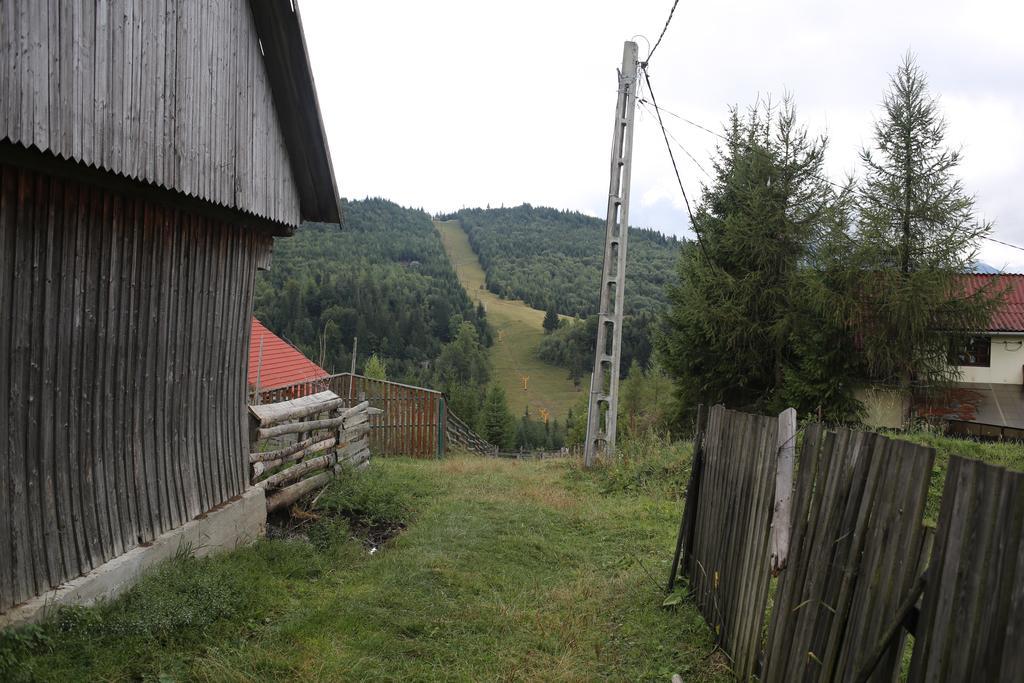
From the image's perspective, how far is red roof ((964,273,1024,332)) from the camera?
60.4ft

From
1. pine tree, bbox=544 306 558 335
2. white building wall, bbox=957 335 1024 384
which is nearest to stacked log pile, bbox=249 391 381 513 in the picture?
white building wall, bbox=957 335 1024 384

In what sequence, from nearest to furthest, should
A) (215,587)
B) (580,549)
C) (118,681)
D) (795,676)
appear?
(795,676) < (118,681) < (215,587) < (580,549)

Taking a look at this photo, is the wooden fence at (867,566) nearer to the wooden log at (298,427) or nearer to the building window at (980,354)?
the wooden log at (298,427)

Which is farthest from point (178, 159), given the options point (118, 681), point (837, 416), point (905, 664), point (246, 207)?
point (837, 416)

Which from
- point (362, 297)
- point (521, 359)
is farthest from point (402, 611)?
point (521, 359)

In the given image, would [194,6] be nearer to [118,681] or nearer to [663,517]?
[118,681]

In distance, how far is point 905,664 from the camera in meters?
4.23

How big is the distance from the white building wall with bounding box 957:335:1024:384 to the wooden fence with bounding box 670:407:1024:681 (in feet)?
69.3

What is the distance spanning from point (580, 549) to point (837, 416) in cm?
1316

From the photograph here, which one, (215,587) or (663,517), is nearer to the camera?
(215,587)

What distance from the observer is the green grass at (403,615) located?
4.09 m

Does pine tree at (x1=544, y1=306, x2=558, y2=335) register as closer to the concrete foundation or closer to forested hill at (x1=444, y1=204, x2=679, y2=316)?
forested hill at (x1=444, y1=204, x2=679, y2=316)

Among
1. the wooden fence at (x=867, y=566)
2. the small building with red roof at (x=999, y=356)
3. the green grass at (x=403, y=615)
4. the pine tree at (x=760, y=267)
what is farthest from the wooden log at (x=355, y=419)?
the small building with red roof at (x=999, y=356)

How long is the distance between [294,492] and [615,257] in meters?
7.57
